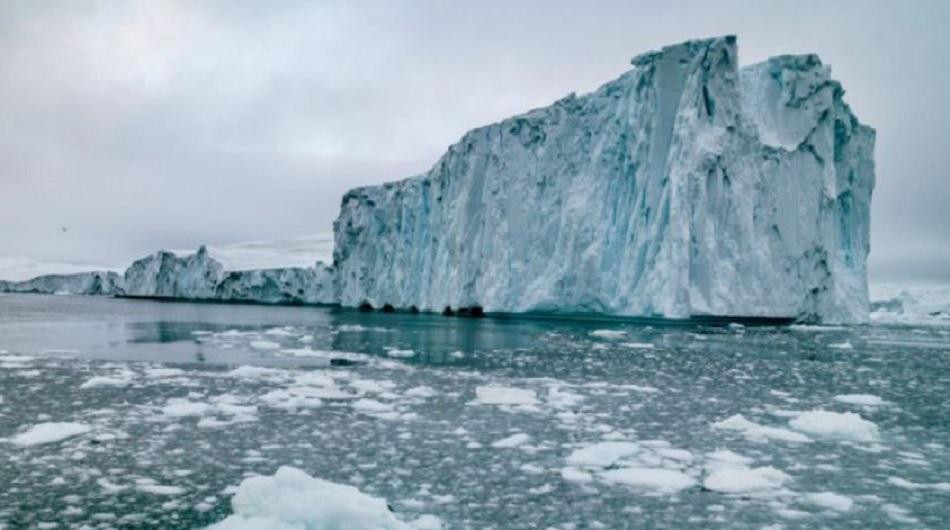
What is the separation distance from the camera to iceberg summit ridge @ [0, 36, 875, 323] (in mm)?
28672

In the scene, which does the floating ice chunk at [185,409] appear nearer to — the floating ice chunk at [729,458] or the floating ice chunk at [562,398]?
the floating ice chunk at [562,398]

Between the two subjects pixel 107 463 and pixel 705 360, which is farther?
pixel 705 360

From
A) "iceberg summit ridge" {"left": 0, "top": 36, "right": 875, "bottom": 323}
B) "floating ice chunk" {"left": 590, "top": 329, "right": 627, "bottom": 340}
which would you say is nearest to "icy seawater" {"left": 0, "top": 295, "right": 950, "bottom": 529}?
"floating ice chunk" {"left": 590, "top": 329, "right": 627, "bottom": 340}

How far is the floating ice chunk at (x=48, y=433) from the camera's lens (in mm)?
5992

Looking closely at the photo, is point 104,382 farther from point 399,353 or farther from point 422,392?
point 399,353

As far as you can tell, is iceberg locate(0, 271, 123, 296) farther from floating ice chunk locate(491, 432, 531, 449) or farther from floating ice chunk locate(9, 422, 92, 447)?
floating ice chunk locate(491, 432, 531, 449)

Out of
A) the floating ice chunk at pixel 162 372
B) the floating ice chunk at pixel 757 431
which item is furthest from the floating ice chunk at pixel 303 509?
the floating ice chunk at pixel 162 372

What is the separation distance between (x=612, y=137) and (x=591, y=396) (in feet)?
80.3

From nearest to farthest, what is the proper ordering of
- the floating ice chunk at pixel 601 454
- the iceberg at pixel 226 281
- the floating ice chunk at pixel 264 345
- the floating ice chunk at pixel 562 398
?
the floating ice chunk at pixel 601 454, the floating ice chunk at pixel 562 398, the floating ice chunk at pixel 264 345, the iceberg at pixel 226 281

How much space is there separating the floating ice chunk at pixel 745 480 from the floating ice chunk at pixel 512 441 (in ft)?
5.77

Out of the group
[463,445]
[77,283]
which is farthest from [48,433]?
[77,283]

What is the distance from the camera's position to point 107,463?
538cm

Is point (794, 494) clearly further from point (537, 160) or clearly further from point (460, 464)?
point (537, 160)

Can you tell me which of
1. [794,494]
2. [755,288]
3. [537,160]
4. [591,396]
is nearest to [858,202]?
[755,288]
